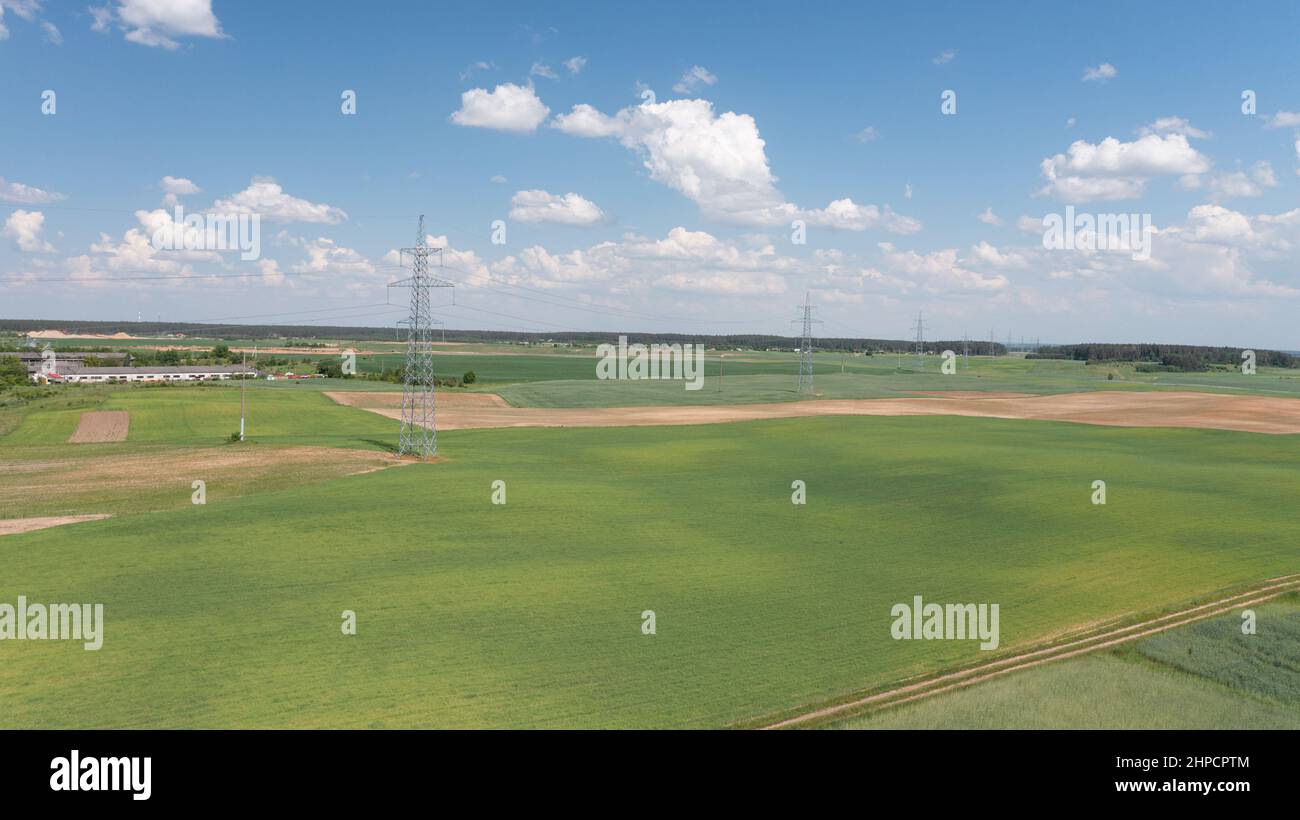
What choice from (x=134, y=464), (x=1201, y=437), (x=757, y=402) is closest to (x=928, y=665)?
(x=134, y=464)

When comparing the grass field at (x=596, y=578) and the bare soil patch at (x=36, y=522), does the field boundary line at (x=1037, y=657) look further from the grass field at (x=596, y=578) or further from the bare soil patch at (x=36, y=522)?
the bare soil patch at (x=36, y=522)

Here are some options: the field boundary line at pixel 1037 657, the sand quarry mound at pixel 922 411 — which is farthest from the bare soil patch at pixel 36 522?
the sand quarry mound at pixel 922 411

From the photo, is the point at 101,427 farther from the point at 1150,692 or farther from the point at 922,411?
the point at 922,411

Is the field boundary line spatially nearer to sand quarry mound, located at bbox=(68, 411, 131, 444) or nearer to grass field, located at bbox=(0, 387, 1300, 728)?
grass field, located at bbox=(0, 387, 1300, 728)

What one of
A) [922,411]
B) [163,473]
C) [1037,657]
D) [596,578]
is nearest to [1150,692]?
[1037,657]

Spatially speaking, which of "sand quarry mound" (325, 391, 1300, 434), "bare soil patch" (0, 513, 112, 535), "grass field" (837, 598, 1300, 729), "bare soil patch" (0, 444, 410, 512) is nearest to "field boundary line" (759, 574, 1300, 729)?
"grass field" (837, 598, 1300, 729)
